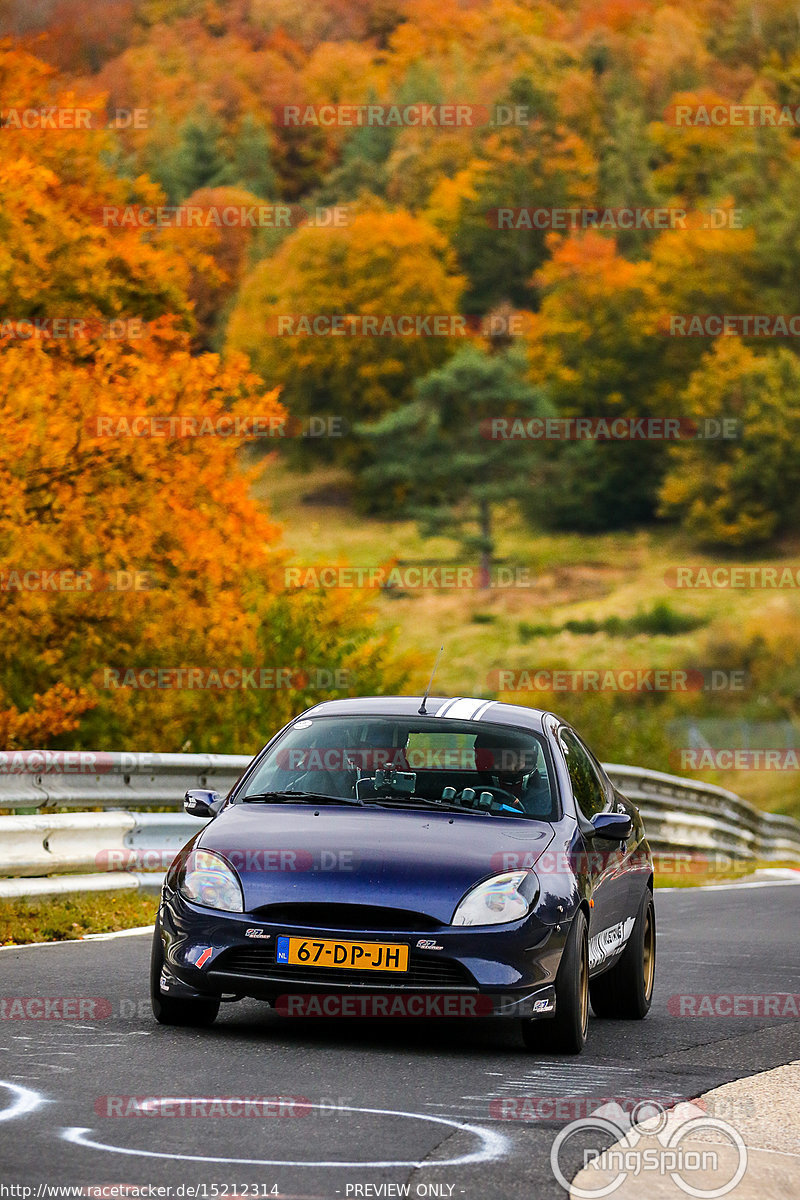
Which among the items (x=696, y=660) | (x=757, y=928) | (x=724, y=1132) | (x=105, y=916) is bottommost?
(x=696, y=660)

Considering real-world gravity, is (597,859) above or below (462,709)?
below

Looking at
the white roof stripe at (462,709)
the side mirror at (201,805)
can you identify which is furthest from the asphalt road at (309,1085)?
the white roof stripe at (462,709)

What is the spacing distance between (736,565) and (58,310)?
8360 cm

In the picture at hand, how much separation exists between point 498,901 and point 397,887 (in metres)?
0.40

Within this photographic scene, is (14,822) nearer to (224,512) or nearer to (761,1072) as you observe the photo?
(761,1072)

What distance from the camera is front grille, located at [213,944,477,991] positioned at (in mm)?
7496

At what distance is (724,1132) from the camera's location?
20.6 ft

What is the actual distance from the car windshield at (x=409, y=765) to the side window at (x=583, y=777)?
10.2 inches

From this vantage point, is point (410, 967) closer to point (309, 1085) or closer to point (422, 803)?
point (309, 1085)

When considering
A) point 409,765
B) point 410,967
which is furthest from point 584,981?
point 409,765

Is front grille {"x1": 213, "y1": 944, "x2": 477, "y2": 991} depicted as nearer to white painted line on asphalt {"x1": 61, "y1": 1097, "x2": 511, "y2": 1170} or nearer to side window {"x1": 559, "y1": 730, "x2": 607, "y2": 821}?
white painted line on asphalt {"x1": 61, "y1": 1097, "x2": 511, "y2": 1170}

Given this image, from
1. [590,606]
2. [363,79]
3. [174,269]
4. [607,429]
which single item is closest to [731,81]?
[363,79]

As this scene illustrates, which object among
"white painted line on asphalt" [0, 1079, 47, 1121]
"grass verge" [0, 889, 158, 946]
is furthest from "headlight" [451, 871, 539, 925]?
"grass verge" [0, 889, 158, 946]

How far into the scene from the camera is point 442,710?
29.9 feet
